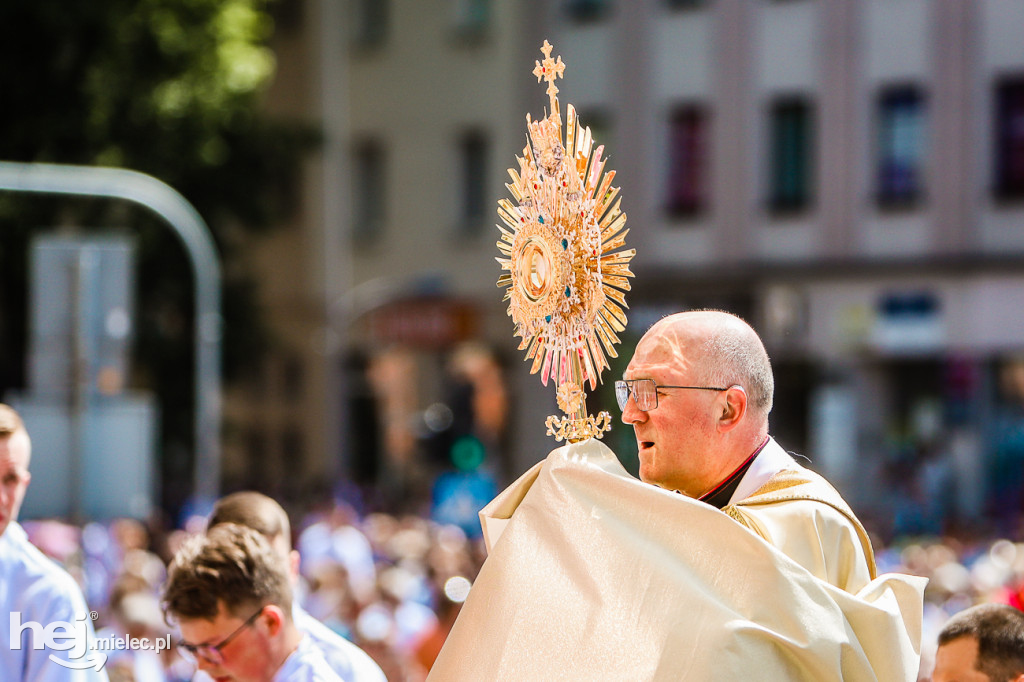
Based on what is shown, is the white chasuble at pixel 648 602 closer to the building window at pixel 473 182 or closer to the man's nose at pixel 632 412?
the man's nose at pixel 632 412

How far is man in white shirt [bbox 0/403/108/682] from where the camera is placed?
4.07m

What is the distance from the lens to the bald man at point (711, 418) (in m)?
3.33

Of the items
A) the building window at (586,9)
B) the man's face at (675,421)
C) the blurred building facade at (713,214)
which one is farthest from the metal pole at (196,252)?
the building window at (586,9)

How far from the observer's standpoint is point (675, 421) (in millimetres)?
3346

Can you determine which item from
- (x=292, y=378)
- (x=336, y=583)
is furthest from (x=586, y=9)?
(x=336, y=583)

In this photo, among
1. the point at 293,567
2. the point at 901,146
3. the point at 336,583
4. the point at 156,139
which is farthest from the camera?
the point at 901,146

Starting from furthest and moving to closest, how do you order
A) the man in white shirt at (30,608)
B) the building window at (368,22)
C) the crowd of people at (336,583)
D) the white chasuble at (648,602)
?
the building window at (368,22) → the crowd of people at (336,583) → the man in white shirt at (30,608) → the white chasuble at (648,602)

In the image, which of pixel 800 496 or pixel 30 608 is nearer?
pixel 800 496

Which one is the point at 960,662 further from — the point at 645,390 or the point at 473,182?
the point at 473,182

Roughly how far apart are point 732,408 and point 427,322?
79.5 ft

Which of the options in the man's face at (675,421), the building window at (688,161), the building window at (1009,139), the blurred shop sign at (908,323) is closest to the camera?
the man's face at (675,421)

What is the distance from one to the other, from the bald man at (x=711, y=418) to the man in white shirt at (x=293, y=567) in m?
1.28

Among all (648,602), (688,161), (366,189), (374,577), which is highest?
(688,161)

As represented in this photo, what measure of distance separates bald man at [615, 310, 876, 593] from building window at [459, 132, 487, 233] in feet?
80.1
